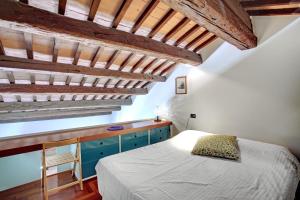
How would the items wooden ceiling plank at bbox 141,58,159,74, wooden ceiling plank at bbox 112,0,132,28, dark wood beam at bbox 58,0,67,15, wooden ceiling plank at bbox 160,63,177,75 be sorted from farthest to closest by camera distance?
wooden ceiling plank at bbox 160,63,177,75 < wooden ceiling plank at bbox 141,58,159,74 < wooden ceiling plank at bbox 112,0,132,28 < dark wood beam at bbox 58,0,67,15

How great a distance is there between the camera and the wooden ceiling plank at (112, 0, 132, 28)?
5.84 feet

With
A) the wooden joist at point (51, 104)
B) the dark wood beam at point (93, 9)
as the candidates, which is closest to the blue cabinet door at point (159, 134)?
the wooden joist at point (51, 104)

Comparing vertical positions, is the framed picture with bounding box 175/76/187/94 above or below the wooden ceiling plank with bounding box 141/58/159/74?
below

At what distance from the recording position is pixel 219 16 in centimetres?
141

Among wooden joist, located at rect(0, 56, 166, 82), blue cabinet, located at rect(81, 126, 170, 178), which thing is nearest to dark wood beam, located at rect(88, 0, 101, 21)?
wooden joist, located at rect(0, 56, 166, 82)

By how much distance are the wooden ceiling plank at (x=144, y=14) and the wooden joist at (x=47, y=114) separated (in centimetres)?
363

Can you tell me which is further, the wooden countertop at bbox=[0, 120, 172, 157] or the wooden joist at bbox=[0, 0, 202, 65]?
the wooden countertop at bbox=[0, 120, 172, 157]

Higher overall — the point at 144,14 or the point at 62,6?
the point at 144,14

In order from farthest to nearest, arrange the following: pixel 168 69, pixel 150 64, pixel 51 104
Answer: pixel 51 104
pixel 168 69
pixel 150 64

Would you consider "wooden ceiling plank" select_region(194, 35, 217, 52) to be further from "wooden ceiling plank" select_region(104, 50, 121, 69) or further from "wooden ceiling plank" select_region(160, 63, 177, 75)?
"wooden ceiling plank" select_region(104, 50, 121, 69)

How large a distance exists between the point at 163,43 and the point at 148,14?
572 millimetres

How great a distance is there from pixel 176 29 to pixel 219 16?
3.55 feet

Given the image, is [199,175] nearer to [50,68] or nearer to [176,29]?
[176,29]

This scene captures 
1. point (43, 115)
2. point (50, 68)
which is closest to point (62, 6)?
point (50, 68)
